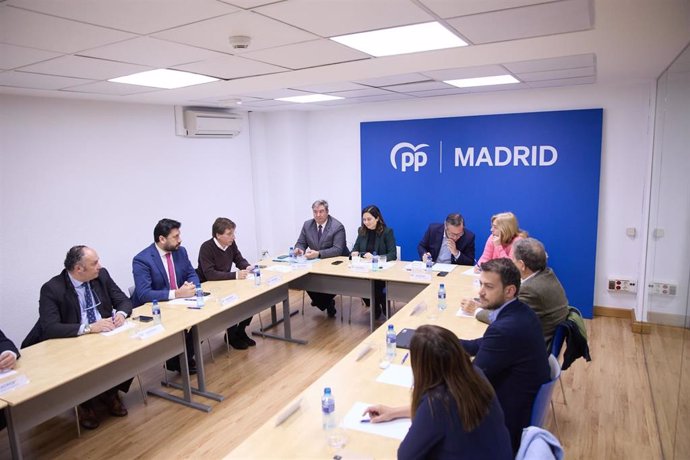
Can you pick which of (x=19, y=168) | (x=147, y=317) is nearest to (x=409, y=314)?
(x=147, y=317)

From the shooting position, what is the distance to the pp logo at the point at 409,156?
20.8 ft

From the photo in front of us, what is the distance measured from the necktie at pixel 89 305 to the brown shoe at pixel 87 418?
0.71 meters

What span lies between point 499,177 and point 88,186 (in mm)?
4723

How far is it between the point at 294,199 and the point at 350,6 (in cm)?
520

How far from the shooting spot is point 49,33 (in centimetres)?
224

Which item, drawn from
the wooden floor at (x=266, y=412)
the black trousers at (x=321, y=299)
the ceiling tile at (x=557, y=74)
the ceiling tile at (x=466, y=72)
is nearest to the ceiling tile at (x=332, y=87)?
the ceiling tile at (x=466, y=72)

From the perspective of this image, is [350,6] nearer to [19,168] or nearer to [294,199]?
[19,168]

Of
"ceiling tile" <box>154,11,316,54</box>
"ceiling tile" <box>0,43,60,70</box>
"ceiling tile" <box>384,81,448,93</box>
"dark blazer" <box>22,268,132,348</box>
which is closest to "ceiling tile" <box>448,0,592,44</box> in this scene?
"ceiling tile" <box>154,11,316,54</box>

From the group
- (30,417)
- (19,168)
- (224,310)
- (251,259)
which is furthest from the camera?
(251,259)

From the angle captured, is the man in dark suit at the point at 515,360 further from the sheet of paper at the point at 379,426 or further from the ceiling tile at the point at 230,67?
the ceiling tile at the point at 230,67

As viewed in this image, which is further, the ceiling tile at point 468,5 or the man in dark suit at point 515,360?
the man in dark suit at point 515,360

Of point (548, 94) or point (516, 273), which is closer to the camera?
point (516, 273)

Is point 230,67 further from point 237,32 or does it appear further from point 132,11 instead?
point 132,11

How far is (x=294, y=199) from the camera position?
719 cm
